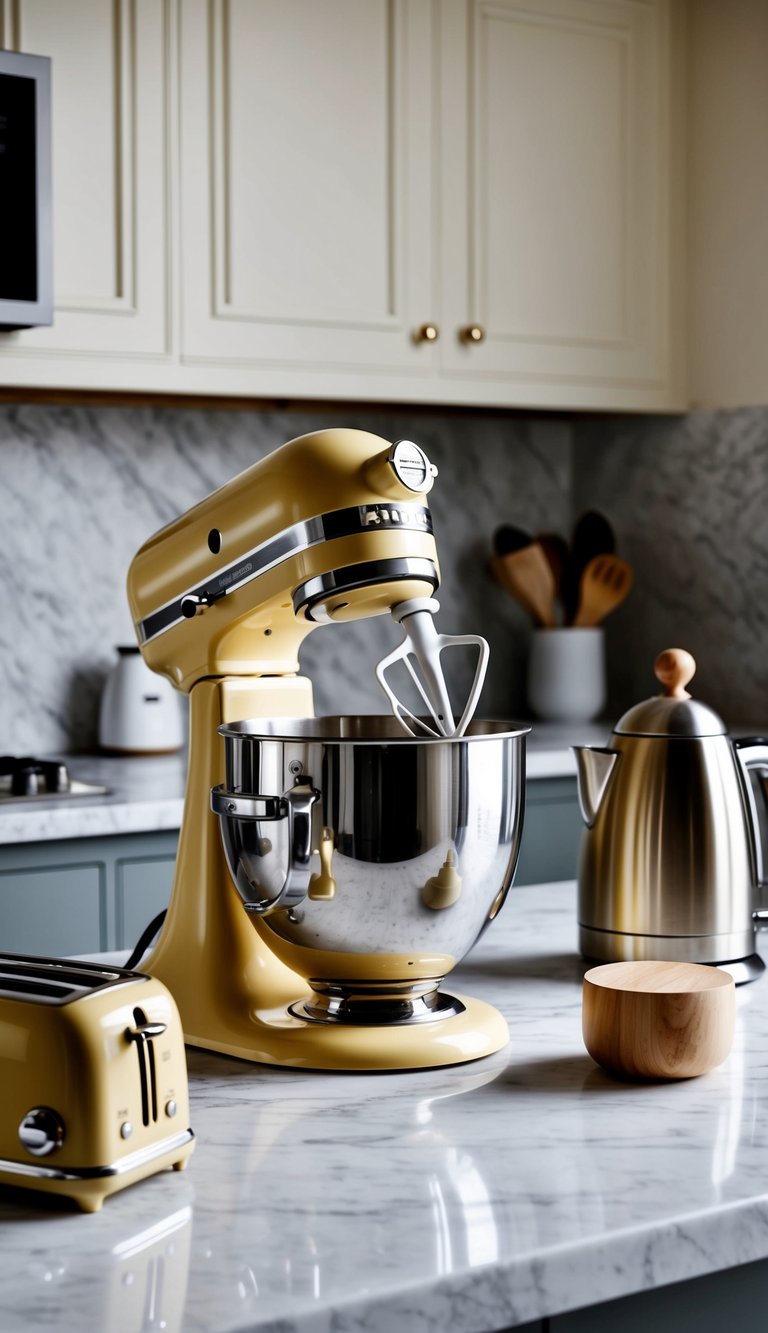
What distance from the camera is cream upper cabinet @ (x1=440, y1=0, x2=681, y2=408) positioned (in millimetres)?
2688

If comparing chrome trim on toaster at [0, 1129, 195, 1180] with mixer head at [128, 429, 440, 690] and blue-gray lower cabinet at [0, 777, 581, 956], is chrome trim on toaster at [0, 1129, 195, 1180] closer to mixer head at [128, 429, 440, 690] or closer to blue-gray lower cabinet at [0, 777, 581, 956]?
mixer head at [128, 429, 440, 690]

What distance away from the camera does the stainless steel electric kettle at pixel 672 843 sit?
1.11 metres

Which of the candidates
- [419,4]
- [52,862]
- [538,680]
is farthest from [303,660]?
[419,4]

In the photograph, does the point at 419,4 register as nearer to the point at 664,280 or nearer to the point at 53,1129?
the point at 664,280

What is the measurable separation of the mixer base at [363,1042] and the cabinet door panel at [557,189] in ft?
6.14

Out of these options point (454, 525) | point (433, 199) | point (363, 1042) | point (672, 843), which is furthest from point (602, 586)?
point (363, 1042)

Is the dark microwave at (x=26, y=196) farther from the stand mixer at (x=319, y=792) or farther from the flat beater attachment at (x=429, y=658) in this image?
the flat beater attachment at (x=429, y=658)

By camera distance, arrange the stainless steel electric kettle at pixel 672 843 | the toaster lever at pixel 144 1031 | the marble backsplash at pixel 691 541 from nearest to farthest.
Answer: the toaster lever at pixel 144 1031
the stainless steel electric kettle at pixel 672 843
the marble backsplash at pixel 691 541

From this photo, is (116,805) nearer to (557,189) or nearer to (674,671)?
(674,671)

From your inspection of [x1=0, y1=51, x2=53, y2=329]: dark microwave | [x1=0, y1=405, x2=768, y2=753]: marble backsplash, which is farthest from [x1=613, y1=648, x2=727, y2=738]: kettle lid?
[x1=0, y1=405, x2=768, y2=753]: marble backsplash

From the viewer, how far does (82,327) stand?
232cm

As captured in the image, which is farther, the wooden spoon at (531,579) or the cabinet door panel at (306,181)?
the wooden spoon at (531,579)

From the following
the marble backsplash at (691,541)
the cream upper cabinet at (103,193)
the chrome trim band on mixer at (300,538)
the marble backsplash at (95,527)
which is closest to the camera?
the chrome trim band on mixer at (300,538)

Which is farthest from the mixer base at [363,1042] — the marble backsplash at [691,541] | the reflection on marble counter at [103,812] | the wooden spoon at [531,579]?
the wooden spoon at [531,579]
